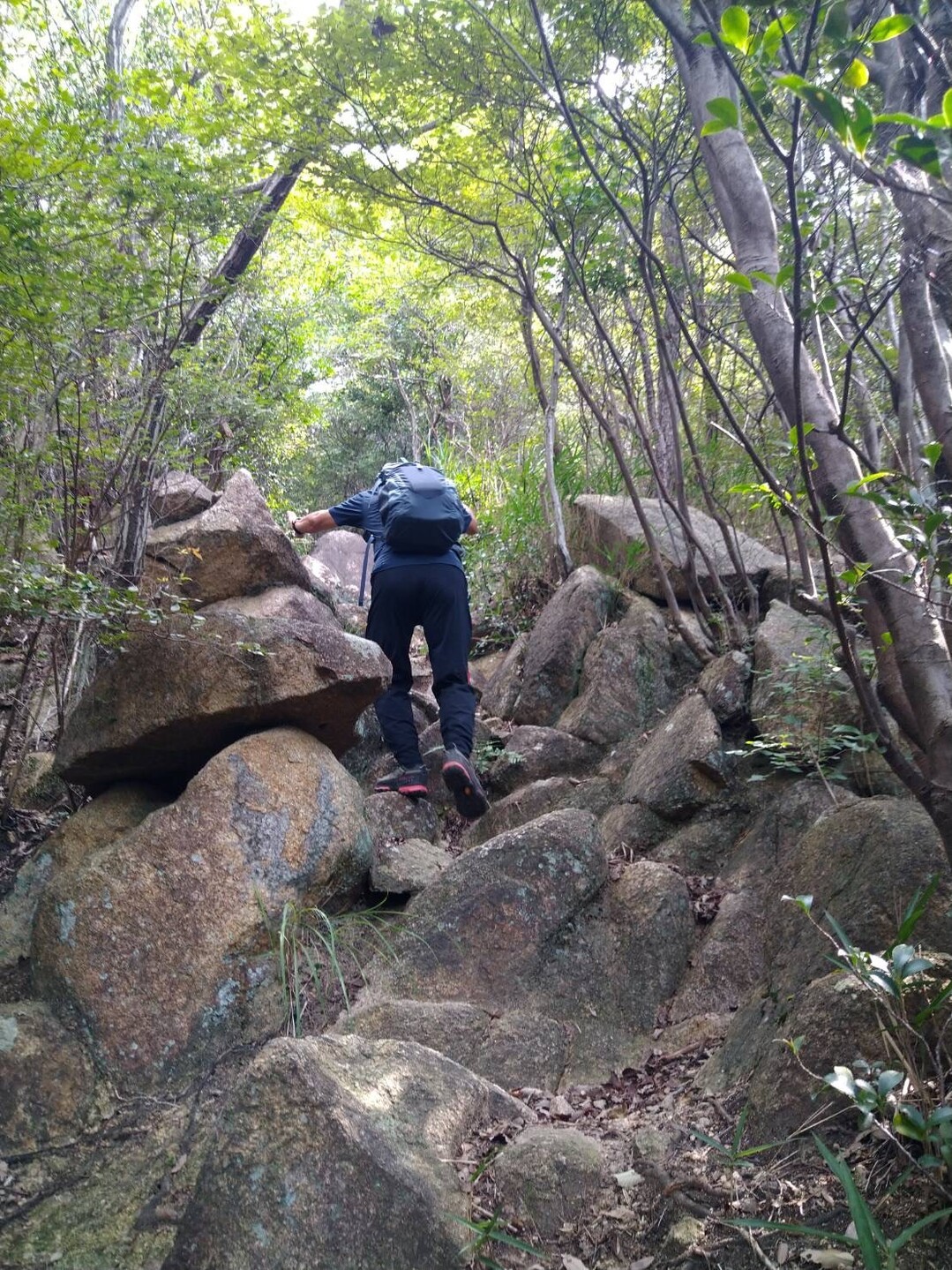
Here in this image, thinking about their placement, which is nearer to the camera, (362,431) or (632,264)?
(632,264)

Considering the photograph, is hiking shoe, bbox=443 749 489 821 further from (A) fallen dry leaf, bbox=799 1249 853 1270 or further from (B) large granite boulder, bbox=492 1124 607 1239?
(A) fallen dry leaf, bbox=799 1249 853 1270

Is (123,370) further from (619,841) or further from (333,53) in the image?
(619,841)

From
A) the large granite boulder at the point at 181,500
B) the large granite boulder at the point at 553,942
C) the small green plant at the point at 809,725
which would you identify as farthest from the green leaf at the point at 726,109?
the large granite boulder at the point at 181,500

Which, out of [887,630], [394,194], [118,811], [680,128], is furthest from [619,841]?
[394,194]

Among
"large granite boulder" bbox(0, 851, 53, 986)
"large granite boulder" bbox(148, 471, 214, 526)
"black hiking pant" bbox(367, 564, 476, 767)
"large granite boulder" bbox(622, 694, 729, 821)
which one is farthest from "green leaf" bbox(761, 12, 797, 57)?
"large granite boulder" bbox(148, 471, 214, 526)

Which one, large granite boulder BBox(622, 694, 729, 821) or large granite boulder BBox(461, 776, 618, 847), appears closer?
large granite boulder BBox(622, 694, 729, 821)

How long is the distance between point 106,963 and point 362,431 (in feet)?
45.4

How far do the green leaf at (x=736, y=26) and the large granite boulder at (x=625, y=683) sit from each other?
3.87 m

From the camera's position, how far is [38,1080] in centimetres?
308

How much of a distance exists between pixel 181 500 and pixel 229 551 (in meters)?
1.15

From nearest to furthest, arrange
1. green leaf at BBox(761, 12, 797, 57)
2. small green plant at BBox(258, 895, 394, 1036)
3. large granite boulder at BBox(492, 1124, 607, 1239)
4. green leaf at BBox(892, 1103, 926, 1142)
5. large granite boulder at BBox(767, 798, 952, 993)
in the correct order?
green leaf at BBox(892, 1103, 926, 1142)
green leaf at BBox(761, 12, 797, 57)
large granite boulder at BBox(492, 1124, 607, 1239)
large granite boulder at BBox(767, 798, 952, 993)
small green plant at BBox(258, 895, 394, 1036)

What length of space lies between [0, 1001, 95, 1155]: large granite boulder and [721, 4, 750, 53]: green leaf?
354 centimetres

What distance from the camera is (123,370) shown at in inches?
189

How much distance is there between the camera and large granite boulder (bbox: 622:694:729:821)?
425 centimetres
